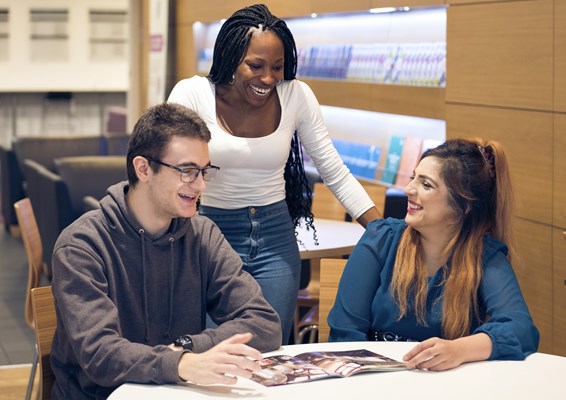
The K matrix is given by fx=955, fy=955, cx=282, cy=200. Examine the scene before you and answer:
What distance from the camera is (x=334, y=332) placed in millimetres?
2701

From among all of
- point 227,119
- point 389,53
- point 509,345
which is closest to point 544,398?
point 509,345

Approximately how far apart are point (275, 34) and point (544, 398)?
1559 mm

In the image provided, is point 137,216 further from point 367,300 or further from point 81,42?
point 81,42

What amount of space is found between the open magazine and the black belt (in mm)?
276

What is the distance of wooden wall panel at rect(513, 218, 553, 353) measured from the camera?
13.1ft

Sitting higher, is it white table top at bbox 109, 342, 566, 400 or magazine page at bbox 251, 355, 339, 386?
magazine page at bbox 251, 355, 339, 386

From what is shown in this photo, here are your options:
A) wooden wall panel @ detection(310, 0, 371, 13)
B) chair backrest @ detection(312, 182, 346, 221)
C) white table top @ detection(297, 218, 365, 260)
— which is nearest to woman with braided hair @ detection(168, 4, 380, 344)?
white table top @ detection(297, 218, 365, 260)

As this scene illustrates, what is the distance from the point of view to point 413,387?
213 cm

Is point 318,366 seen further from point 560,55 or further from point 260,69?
point 560,55

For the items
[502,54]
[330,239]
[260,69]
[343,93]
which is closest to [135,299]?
[260,69]

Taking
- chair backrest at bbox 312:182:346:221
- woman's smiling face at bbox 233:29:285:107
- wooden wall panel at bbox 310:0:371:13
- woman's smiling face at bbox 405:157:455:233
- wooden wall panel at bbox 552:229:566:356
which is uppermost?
wooden wall panel at bbox 310:0:371:13

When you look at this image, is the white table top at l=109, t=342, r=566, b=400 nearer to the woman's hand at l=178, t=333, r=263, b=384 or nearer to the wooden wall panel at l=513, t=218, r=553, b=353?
the woman's hand at l=178, t=333, r=263, b=384

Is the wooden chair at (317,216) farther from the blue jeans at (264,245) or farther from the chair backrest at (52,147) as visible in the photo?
the chair backrest at (52,147)

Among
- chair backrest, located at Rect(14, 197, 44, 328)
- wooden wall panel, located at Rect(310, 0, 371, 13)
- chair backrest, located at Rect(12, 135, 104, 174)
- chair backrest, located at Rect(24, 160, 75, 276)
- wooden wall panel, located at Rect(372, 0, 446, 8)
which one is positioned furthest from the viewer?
chair backrest, located at Rect(12, 135, 104, 174)
